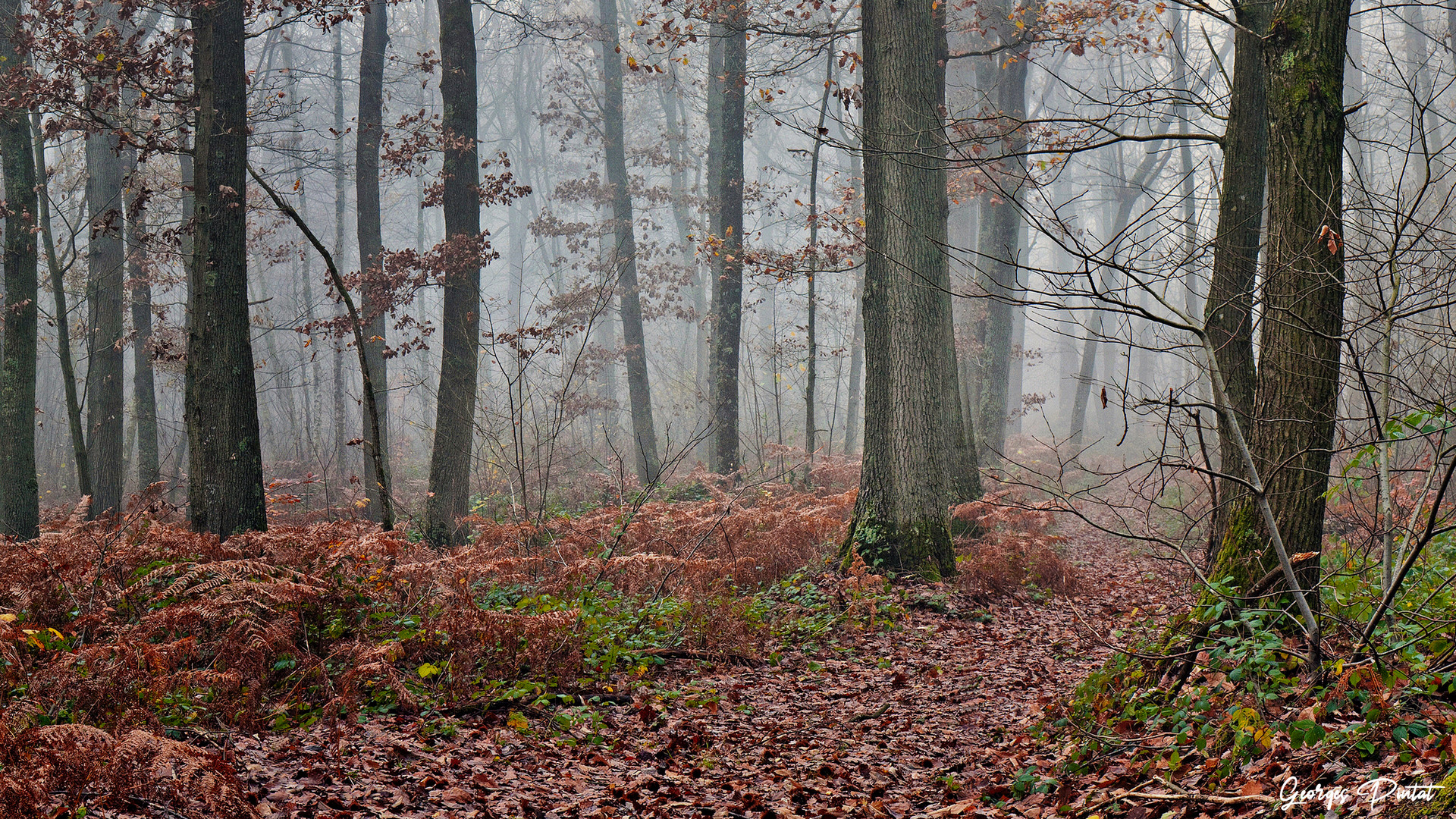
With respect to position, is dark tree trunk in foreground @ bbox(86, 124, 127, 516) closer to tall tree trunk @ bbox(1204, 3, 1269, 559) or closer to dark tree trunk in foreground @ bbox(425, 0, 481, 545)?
dark tree trunk in foreground @ bbox(425, 0, 481, 545)

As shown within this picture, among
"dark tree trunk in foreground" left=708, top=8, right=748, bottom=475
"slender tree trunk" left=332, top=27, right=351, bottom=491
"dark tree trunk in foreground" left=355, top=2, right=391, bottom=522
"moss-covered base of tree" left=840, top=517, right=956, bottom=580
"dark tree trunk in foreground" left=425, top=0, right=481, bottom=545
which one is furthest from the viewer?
"slender tree trunk" left=332, top=27, right=351, bottom=491

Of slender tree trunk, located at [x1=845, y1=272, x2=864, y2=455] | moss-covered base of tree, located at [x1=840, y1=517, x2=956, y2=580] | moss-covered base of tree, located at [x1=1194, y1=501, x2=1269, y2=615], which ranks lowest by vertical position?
moss-covered base of tree, located at [x1=840, y1=517, x2=956, y2=580]

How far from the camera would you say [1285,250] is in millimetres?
4613

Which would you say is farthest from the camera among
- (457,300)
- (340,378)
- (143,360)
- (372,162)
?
(340,378)

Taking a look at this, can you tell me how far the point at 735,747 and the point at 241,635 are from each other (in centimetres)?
280

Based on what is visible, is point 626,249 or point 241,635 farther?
point 626,249

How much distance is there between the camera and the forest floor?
12.5 ft

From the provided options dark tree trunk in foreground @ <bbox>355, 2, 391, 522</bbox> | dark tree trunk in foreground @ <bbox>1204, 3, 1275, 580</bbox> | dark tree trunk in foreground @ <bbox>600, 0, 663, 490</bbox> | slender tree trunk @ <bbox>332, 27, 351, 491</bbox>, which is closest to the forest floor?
dark tree trunk in foreground @ <bbox>1204, 3, 1275, 580</bbox>

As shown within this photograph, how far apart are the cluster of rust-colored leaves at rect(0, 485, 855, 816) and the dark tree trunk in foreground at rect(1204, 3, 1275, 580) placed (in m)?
4.41

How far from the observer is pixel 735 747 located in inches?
186

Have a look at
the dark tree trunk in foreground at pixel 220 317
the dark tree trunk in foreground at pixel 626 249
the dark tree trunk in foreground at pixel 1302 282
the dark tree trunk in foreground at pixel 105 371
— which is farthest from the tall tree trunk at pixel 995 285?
the dark tree trunk in foreground at pixel 105 371

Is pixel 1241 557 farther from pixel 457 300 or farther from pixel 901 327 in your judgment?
pixel 457 300

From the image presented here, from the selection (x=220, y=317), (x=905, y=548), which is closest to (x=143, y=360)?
(x=220, y=317)

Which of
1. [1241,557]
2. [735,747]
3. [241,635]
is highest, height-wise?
[1241,557]
